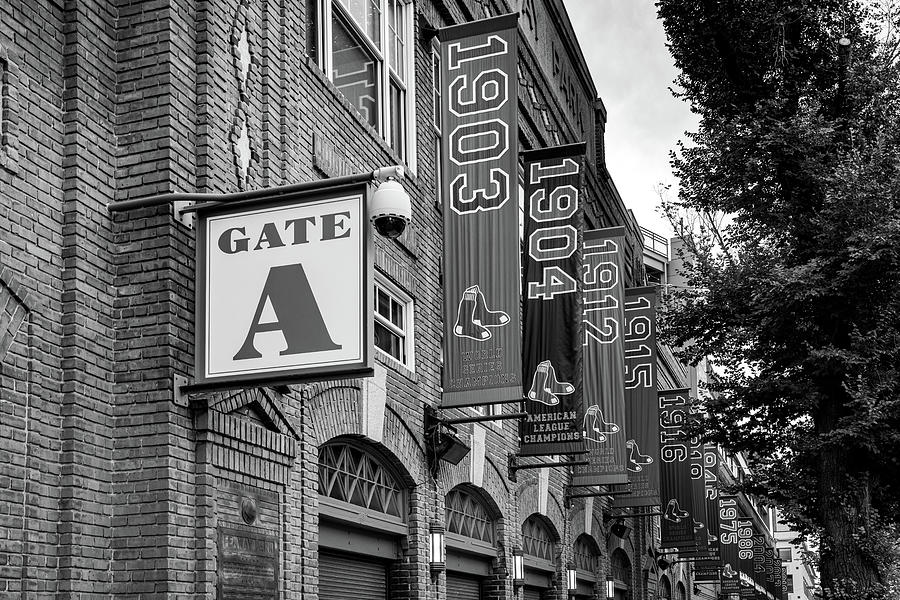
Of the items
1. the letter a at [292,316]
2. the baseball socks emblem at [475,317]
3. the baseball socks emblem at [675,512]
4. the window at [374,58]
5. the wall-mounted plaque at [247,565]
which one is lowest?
the wall-mounted plaque at [247,565]

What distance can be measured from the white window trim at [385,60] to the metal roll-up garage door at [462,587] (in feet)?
18.3

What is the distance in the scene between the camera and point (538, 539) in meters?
19.7

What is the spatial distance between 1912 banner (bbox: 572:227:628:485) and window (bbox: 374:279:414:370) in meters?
5.09

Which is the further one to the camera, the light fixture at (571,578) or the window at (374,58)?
the light fixture at (571,578)

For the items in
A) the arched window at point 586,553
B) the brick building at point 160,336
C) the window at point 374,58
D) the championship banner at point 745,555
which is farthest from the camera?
the championship banner at point 745,555

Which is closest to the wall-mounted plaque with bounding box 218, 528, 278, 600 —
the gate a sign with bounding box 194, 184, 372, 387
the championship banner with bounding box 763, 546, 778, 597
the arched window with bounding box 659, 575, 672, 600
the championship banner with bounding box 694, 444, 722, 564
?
the gate a sign with bounding box 194, 184, 372, 387

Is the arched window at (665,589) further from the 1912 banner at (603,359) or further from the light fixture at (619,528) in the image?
the 1912 banner at (603,359)

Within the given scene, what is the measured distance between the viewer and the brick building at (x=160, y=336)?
25.3ft

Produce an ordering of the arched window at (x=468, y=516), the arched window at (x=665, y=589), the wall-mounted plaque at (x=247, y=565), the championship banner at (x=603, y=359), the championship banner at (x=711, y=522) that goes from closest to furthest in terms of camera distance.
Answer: the wall-mounted plaque at (x=247, y=565) < the arched window at (x=468, y=516) < the championship banner at (x=603, y=359) < the championship banner at (x=711, y=522) < the arched window at (x=665, y=589)

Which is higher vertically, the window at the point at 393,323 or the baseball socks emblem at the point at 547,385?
the window at the point at 393,323

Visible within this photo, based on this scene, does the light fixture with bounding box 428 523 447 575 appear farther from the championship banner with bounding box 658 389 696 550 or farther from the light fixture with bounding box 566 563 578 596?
the championship banner with bounding box 658 389 696 550

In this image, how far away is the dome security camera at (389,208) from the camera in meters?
7.82

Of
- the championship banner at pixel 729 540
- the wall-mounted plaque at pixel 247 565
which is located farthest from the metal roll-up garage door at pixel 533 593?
the championship banner at pixel 729 540

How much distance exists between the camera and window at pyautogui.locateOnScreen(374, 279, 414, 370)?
13.2 m
